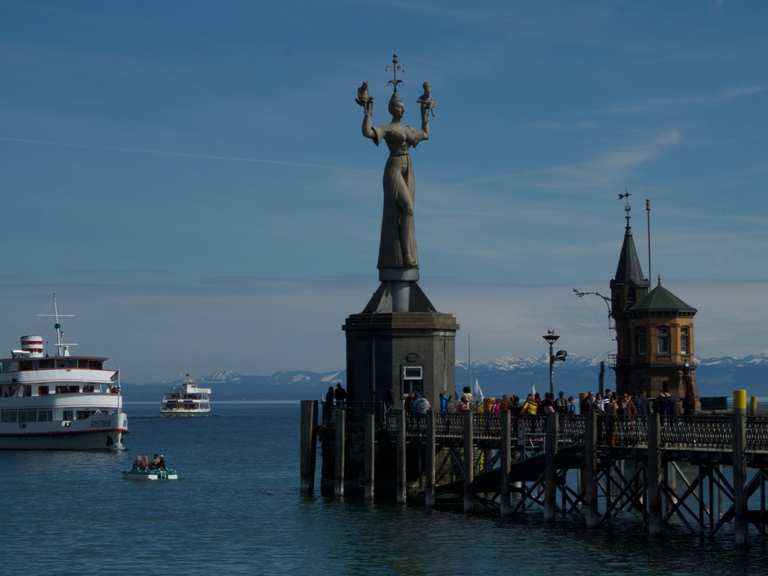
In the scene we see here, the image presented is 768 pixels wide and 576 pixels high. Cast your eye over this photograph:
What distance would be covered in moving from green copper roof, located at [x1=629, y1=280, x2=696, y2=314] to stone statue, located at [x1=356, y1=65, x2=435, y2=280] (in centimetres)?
4946

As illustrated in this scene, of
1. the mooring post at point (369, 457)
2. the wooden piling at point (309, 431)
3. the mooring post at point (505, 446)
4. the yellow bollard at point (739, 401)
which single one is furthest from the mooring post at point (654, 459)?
the wooden piling at point (309, 431)

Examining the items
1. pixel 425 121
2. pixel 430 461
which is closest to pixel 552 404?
pixel 430 461

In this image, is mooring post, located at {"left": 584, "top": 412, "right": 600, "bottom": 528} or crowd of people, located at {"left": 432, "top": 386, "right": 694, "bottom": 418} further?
crowd of people, located at {"left": 432, "top": 386, "right": 694, "bottom": 418}

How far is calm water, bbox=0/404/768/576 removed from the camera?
36.8 meters

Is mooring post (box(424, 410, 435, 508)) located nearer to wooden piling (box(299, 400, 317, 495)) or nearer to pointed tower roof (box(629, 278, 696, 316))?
wooden piling (box(299, 400, 317, 495))

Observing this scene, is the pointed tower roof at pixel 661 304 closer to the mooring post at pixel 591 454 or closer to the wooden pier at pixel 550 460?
the wooden pier at pixel 550 460

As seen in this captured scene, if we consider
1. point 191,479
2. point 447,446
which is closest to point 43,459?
point 191,479

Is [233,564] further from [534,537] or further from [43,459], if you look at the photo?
[43,459]

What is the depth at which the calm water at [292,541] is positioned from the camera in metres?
36.8

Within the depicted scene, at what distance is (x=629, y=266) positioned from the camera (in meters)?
112

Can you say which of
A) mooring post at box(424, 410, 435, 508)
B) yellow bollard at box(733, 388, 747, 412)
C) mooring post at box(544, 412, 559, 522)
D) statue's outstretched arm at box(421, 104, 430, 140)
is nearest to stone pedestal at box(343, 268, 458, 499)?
mooring post at box(424, 410, 435, 508)

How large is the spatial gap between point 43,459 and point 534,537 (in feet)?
180

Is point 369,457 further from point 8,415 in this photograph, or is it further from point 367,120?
point 8,415

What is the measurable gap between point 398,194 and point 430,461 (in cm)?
1145
